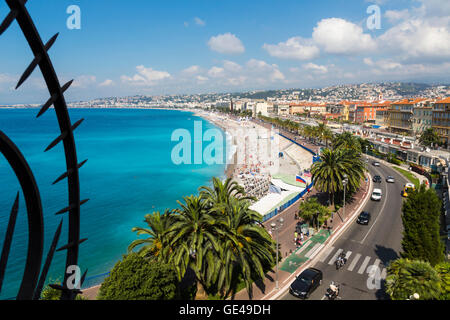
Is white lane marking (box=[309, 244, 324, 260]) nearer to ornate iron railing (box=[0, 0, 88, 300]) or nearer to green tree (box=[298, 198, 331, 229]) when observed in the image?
green tree (box=[298, 198, 331, 229])

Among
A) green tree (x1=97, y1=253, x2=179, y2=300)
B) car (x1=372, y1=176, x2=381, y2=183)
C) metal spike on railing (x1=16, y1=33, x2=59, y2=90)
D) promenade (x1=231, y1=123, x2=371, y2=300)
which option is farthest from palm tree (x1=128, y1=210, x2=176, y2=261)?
car (x1=372, y1=176, x2=381, y2=183)

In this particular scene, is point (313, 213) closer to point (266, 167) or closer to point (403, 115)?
point (266, 167)

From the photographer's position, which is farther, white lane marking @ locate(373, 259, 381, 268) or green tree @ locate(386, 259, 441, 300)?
white lane marking @ locate(373, 259, 381, 268)

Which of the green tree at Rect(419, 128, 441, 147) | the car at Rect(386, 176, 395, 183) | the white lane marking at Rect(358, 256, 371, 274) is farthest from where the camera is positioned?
the green tree at Rect(419, 128, 441, 147)

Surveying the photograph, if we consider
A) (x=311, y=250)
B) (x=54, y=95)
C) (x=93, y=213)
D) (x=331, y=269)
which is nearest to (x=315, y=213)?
(x=311, y=250)

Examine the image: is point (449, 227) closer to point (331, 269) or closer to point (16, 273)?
point (331, 269)
